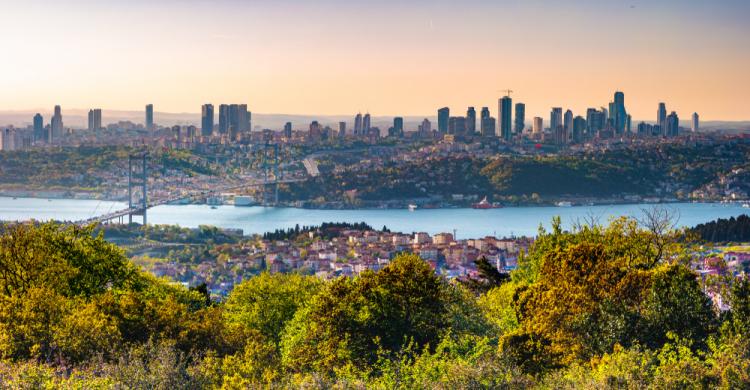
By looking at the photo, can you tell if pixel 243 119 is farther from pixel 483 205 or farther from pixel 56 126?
pixel 483 205

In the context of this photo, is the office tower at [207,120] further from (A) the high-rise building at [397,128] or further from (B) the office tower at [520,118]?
(B) the office tower at [520,118]

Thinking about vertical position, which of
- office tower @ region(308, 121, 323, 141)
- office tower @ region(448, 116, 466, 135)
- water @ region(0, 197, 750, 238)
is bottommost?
water @ region(0, 197, 750, 238)

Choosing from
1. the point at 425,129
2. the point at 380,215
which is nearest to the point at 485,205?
the point at 380,215

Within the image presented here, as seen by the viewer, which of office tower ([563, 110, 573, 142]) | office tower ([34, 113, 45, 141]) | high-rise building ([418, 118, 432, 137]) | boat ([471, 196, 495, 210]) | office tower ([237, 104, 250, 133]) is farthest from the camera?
office tower ([237, 104, 250, 133])

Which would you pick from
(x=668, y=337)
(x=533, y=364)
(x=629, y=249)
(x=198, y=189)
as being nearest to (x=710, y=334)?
(x=668, y=337)

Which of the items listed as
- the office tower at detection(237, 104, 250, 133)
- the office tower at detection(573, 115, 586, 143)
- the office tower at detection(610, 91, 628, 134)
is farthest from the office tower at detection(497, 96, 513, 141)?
the office tower at detection(237, 104, 250, 133)

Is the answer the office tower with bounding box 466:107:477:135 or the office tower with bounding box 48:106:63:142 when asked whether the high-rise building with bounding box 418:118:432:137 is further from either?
the office tower with bounding box 48:106:63:142
